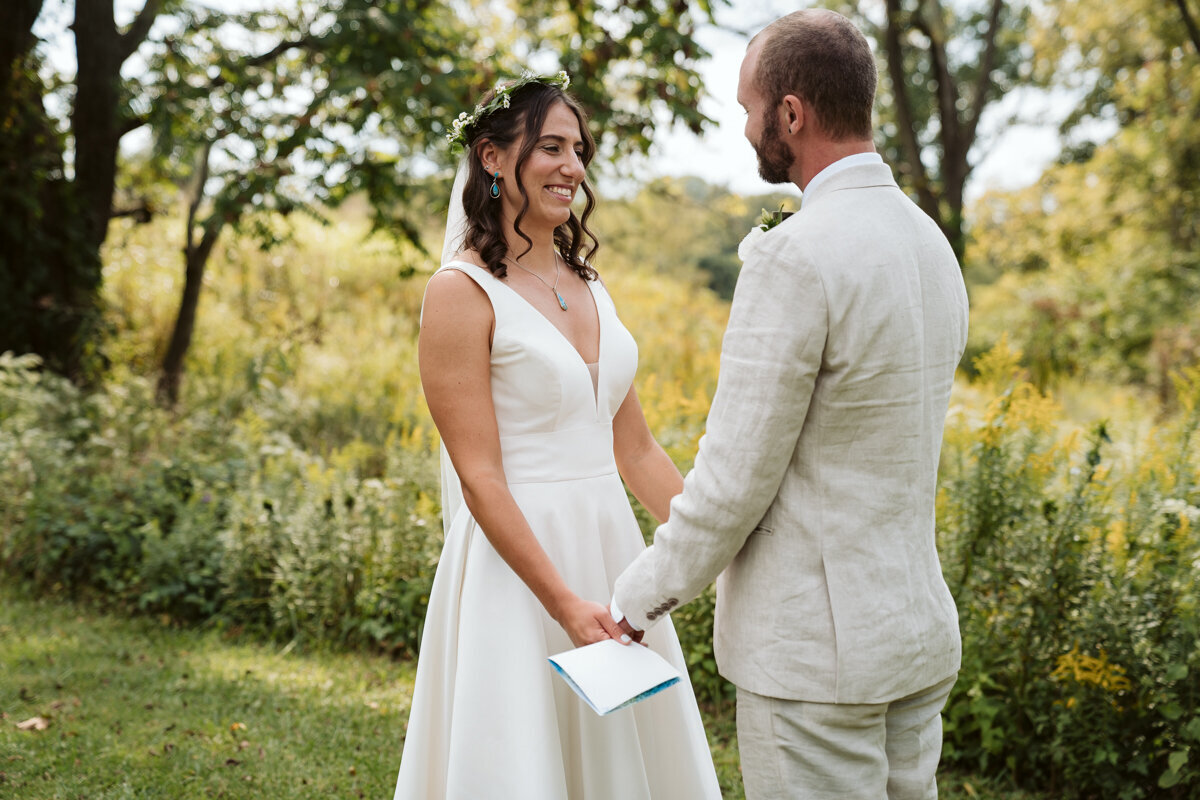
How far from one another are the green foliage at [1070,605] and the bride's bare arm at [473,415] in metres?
2.34

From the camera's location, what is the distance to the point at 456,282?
7.25 feet

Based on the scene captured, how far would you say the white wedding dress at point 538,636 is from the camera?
213cm

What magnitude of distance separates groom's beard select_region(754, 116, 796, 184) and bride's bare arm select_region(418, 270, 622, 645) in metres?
0.78

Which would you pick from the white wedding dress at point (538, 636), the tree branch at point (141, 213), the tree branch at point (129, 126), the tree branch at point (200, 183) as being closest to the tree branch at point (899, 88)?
the tree branch at point (200, 183)

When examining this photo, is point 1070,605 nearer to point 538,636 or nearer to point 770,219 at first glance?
point 538,636

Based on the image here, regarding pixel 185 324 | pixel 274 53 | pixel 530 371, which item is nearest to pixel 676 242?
pixel 274 53

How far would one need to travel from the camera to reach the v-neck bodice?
222 cm

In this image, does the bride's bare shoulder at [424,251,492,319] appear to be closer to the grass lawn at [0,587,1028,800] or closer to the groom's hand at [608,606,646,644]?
the groom's hand at [608,606,646,644]

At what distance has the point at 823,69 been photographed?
1.62 metres

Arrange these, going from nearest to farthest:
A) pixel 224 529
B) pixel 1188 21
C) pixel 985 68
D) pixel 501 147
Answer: pixel 501 147
pixel 224 529
pixel 1188 21
pixel 985 68

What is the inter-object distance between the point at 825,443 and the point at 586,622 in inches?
27.2

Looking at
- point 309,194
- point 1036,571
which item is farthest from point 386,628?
point 309,194

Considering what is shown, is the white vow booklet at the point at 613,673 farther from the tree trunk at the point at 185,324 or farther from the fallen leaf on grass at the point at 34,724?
the tree trunk at the point at 185,324

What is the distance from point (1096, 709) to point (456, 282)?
9.40 ft
